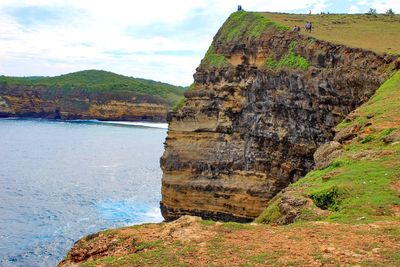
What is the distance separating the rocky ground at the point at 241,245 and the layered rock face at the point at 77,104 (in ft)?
406

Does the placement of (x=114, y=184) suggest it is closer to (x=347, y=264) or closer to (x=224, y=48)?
(x=224, y=48)

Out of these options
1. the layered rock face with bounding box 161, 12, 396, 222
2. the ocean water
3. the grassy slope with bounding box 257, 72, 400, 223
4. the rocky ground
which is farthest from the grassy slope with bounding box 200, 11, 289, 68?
the rocky ground

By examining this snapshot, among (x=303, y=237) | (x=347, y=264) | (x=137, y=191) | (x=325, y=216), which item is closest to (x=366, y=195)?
(x=325, y=216)

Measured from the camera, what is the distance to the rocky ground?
9.62 metres

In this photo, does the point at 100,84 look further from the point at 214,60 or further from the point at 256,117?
the point at 256,117

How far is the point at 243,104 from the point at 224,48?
20.0 ft

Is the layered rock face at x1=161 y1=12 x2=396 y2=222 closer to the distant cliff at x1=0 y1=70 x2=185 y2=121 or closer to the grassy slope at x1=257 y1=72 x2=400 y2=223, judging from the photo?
the grassy slope at x1=257 y1=72 x2=400 y2=223

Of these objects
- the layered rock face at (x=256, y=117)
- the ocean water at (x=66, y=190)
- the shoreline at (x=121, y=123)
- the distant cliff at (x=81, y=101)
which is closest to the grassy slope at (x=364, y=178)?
the layered rock face at (x=256, y=117)

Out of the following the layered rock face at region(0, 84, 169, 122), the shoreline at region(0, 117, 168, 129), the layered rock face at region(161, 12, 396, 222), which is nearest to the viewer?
the layered rock face at region(161, 12, 396, 222)

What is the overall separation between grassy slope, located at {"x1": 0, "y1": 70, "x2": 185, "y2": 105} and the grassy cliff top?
98.7 m

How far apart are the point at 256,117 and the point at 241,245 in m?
21.9

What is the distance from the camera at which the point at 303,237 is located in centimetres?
1091

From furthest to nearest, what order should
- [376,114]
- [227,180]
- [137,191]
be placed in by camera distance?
[137,191] < [227,180] < [376,114]

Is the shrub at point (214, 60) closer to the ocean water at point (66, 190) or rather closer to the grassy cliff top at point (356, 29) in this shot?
the grassy cliff top at point (356, 29)
